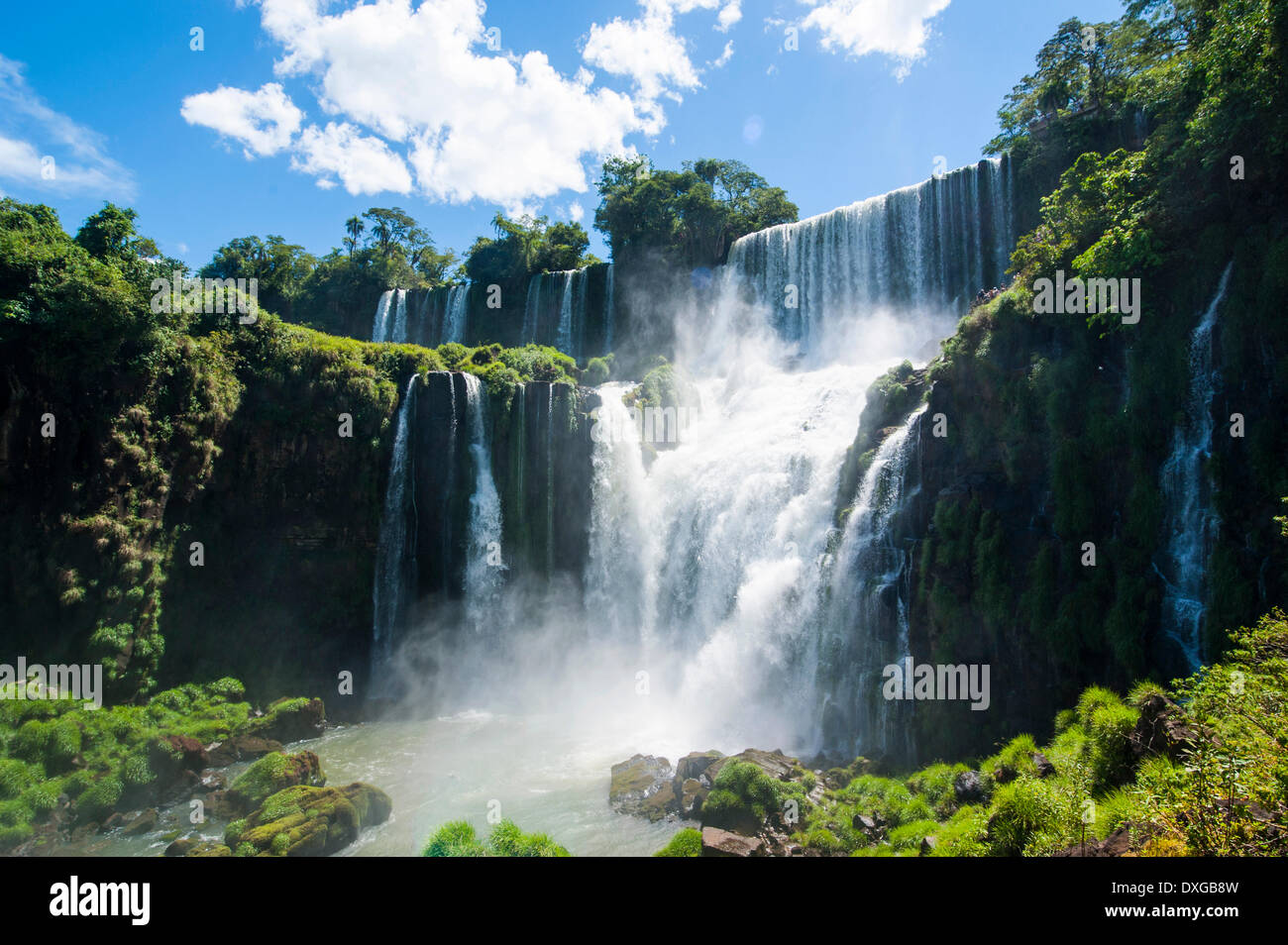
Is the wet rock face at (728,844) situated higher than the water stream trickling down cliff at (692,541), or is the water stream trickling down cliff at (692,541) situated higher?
the water stream trickling down cliff at (692,541)

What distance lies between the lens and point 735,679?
19.0m

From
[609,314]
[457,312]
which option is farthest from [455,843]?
[457,312]

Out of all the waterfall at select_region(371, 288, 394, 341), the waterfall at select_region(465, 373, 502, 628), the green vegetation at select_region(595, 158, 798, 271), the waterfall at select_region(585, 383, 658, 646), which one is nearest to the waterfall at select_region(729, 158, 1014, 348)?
the green vegetation at select_region(595, 158, 798, 271)

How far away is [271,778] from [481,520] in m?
11.5

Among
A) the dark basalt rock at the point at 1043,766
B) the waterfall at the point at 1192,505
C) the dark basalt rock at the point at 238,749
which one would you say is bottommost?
the dark basalt rock at the point at 238,749

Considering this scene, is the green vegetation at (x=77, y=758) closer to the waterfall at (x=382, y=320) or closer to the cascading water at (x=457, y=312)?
the cascading water at (x=457, y=312)

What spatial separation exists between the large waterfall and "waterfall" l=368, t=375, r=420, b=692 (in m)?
1.00

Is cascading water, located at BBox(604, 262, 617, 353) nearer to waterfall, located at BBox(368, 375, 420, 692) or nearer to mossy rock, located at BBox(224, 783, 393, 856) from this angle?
waterfall, located at BBox(368, 375, 420, 692)

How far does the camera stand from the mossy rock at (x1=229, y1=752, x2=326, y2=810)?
14508 millimetres

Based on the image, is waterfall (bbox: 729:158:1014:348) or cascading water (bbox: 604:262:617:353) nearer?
waterfall (bbox: 729:158:1014:348)

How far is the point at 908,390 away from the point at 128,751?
22.9m

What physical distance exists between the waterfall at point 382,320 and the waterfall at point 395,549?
2129 centimetres

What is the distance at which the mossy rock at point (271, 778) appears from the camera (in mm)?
14508

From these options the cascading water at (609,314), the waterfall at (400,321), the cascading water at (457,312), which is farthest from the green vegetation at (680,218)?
the waterfall at (400,321)
